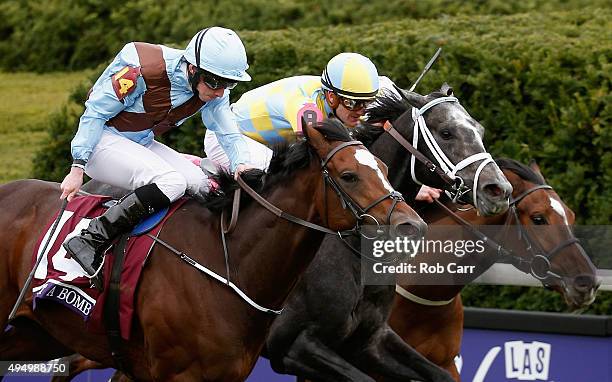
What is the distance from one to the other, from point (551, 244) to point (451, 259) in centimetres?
52

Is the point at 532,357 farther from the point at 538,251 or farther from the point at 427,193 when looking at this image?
the point at 427,193

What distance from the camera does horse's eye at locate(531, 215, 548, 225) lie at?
582cm

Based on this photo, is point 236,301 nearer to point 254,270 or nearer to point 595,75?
point 254,270

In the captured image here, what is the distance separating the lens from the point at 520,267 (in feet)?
19.6

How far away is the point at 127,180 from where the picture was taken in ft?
18.1

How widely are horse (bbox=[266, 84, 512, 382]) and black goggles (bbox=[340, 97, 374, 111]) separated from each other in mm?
218

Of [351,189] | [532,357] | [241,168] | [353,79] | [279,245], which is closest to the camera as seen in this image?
[351,189]

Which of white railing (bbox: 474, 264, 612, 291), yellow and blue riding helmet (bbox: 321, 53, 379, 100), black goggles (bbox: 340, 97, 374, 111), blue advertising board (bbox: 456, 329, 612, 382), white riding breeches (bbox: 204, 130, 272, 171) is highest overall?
yellow and blue riding helmet (bbox: 321, 53, 379, 100)

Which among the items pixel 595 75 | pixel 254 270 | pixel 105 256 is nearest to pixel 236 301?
pixel 254 270

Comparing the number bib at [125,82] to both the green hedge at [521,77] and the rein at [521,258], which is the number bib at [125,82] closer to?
the rein at [521,258]

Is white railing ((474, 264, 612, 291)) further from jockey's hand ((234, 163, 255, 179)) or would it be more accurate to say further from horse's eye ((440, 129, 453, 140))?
jockey's hand ((234, 163, 255, 179))

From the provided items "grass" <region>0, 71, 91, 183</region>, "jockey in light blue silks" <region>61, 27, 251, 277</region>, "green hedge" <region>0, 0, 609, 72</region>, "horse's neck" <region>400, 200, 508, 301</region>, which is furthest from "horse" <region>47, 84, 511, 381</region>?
"grass" <region>0, 71, 91, 183</region>

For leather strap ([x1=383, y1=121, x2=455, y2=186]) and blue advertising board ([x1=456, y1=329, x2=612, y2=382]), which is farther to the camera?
blue advertising board ([x1=456, y1=329, x2=612, y2=382])

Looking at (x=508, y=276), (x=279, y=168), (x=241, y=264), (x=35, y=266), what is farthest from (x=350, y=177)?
(x=508, y=276)
